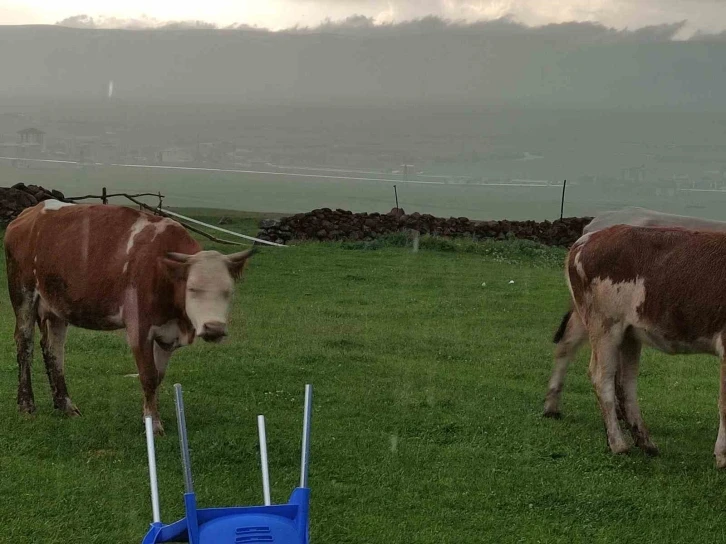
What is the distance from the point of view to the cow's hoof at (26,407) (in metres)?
8.24

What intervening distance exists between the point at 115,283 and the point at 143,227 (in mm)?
559

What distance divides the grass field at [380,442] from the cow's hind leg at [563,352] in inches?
8.3

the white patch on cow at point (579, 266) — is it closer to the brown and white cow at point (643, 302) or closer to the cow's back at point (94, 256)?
the brown and white cow at point (643, 302)

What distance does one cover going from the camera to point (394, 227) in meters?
25.9

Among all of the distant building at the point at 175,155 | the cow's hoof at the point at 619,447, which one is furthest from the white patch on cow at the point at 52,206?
the distant building at the point at 175,155

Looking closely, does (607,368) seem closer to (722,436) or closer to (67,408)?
(722,436)

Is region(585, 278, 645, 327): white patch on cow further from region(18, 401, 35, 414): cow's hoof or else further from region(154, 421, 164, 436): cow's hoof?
region(18, 401, 35, 414): cow's hoof

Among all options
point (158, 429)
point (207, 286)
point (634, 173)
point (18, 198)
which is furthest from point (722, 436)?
point (634, 173)

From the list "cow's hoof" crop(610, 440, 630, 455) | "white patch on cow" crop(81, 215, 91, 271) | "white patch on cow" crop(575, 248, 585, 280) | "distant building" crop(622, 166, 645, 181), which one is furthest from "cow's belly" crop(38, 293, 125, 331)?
"distant building" crop(622, 166, 645, 181)

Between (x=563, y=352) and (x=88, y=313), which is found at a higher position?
(x=88, y=313)

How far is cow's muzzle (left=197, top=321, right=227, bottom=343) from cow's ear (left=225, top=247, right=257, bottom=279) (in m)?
0.58

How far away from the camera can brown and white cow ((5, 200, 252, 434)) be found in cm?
752

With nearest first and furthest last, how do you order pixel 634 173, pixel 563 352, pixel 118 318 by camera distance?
pixel 118 318, pixel 563 352, pixel 634 173

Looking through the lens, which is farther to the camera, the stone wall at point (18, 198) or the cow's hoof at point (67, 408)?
the stone wall at point (18, 198)
